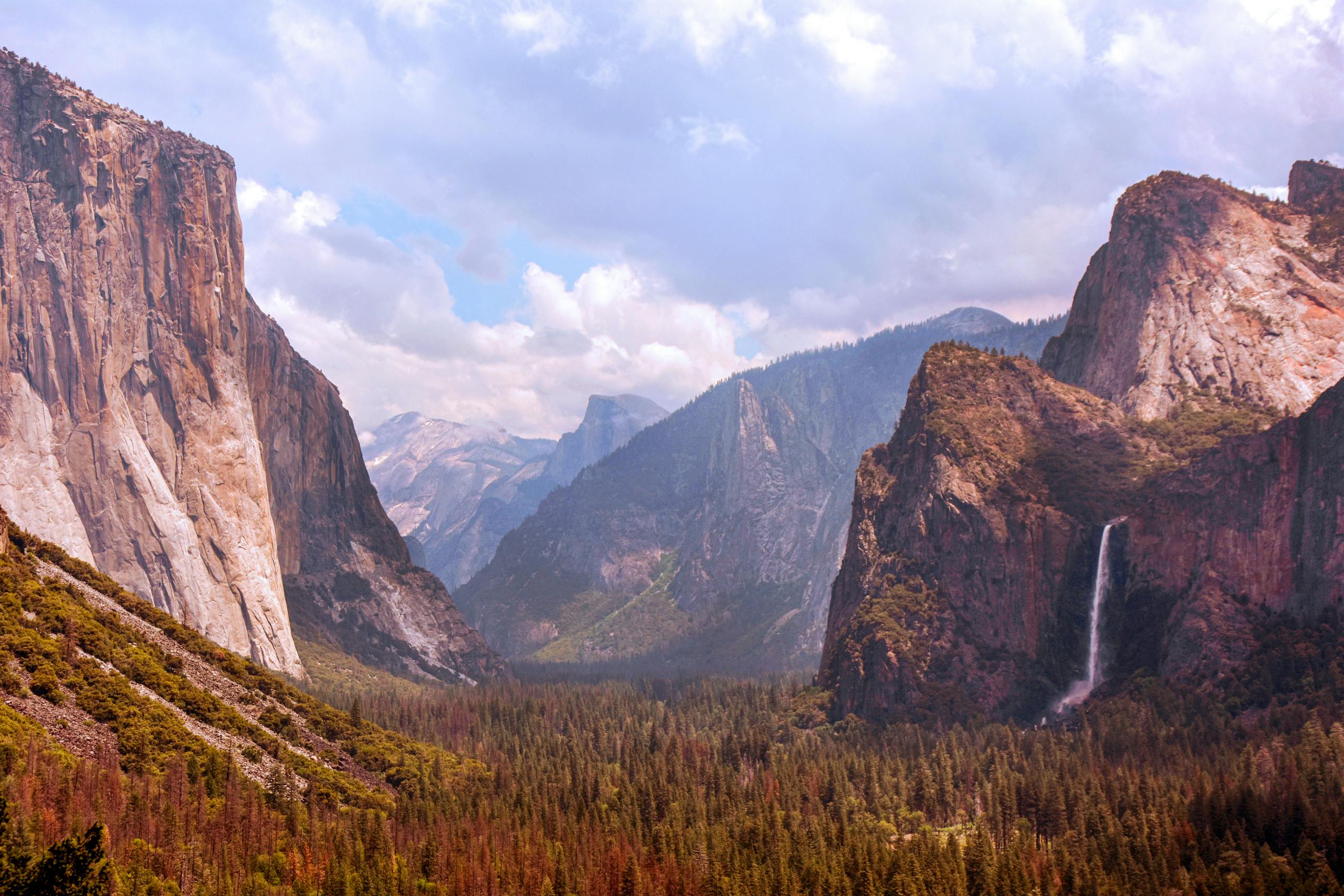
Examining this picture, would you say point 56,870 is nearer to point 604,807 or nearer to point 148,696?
point 148,696

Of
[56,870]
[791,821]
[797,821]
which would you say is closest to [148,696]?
[56,870]

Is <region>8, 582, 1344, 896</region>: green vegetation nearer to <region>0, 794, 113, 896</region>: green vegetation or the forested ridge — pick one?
the forested ridge

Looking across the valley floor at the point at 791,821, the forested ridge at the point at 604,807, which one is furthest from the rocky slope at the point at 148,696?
the valley floor at the point at 791,821

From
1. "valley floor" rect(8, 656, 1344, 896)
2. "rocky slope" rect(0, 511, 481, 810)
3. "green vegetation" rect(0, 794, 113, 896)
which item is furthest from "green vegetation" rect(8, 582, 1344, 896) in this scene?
"green vegetation" rect(0, 794, 113, 896)

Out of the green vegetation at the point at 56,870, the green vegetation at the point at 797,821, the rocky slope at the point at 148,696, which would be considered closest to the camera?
the green vegetation at the point at 56,870

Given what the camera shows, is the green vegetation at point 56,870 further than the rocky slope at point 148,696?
No

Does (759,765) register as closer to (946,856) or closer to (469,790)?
(469,790)

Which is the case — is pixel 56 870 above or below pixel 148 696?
below

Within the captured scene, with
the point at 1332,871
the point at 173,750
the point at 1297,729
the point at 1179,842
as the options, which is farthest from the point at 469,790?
the point at 1297,729

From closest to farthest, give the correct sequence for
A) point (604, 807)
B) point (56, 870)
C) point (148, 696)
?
1. point (56, 870)
2. point (148, 696)
3. point (604, 807)

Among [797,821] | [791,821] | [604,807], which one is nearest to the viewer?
[791,821]

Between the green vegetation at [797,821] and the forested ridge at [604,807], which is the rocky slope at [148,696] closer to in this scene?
the forested ridge at [604,807]
